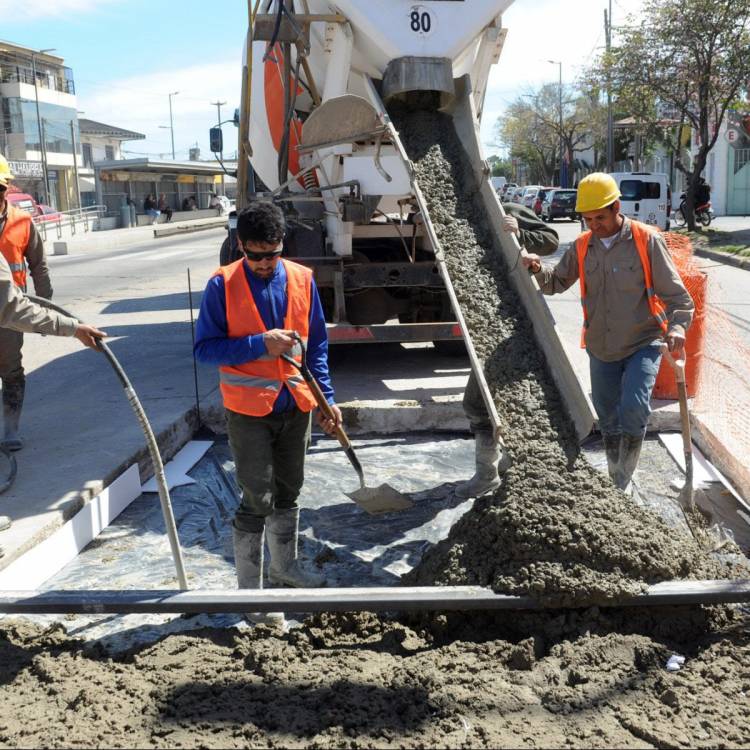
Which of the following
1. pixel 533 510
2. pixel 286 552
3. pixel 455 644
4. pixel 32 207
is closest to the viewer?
pixel 455 644

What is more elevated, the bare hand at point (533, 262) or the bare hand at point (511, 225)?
the bare hand at point (511, 225)

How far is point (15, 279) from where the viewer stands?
5.35m

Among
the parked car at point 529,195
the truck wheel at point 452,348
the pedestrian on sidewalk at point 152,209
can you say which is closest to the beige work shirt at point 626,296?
the truck wheel at point 452,348

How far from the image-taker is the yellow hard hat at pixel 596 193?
4.17 metres

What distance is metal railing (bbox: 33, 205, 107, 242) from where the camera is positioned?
107 ft

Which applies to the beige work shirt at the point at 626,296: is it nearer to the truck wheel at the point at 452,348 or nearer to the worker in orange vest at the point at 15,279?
the worker in orange vest at the point at 15,279

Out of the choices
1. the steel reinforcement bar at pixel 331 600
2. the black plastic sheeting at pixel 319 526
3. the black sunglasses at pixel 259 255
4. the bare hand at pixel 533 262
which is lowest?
the black plastic sheeting at pixel 319 526

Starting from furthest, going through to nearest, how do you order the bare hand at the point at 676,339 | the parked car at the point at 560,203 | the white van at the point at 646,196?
1. the parked car at the point at 560,203
2. the white van at the point at 646,196
3. the bare hand at the point at 676,339

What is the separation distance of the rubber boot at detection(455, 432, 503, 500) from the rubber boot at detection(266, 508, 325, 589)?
1351mm

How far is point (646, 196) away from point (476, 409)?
20883 mm

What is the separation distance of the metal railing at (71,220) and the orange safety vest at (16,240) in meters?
26.0

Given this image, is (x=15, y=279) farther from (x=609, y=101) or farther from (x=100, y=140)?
(x=100, y=140)

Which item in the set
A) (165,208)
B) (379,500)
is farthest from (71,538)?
(165,208)

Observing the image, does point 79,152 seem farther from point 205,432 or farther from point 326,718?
point 326,718
